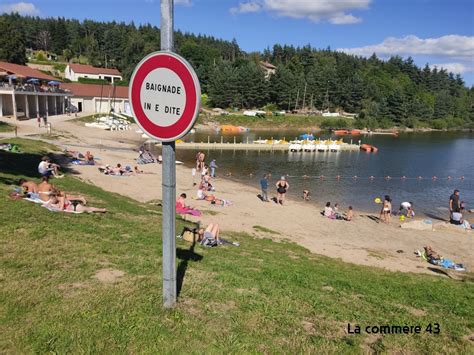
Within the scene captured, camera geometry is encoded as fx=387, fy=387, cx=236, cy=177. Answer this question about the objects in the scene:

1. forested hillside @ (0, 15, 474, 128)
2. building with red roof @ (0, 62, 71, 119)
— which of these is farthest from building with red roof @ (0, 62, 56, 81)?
forested hillside @ (0, 15, 474, 128)

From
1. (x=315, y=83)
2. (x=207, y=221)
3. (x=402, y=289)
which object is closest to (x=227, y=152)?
(x=207, y=221)

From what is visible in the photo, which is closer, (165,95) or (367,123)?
(165,95)

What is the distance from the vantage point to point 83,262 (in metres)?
6.48

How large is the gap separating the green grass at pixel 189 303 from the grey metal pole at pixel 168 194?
37 centimetres

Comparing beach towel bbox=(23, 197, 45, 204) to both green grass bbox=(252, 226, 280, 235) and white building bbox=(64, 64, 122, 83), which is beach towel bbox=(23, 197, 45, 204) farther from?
white building bbox=(64, 64, 122, 83)

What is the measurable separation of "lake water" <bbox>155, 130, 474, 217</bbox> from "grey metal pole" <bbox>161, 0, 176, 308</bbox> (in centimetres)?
2319

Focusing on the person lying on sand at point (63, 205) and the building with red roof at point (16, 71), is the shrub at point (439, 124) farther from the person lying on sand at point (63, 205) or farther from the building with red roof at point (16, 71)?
the person lying on sand at point (63, 205)

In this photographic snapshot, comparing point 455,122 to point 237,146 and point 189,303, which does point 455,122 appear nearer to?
point 237,146

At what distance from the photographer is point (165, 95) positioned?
4.17 m

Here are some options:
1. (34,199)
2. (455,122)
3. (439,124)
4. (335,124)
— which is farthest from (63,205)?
(455,122)

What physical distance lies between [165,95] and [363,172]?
3992cm

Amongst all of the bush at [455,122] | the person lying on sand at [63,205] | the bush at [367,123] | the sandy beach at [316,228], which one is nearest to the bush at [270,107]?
the bush at [367,123]

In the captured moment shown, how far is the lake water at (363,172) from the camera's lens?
30.0 meters

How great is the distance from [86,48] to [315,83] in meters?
75.2
